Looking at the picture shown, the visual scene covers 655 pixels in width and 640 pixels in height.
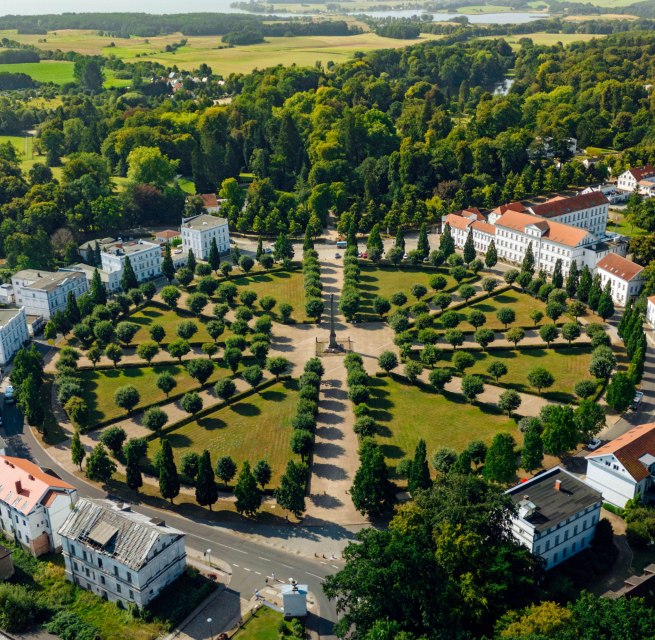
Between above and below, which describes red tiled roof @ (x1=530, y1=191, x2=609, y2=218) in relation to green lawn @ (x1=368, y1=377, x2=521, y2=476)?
above

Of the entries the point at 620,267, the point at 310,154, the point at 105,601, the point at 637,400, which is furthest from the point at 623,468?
the point at 310,154

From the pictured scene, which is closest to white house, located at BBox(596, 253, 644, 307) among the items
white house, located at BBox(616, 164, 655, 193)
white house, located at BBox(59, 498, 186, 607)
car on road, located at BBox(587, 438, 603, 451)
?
car on road, located at BBox(587, 438, 603, 451)

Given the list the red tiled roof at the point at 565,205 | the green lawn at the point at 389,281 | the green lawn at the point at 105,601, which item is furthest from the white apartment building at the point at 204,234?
the green lawn at the point at 105,601

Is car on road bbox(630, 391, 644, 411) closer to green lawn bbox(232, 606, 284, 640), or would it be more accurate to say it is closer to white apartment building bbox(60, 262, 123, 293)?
green lawn bbox(232, 606, 284, 640)

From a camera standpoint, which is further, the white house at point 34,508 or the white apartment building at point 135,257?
the white apartment building at point 135,257

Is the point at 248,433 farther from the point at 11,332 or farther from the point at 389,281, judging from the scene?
the point at 389,281

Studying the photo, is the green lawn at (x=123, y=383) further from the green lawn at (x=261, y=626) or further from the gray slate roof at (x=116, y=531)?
the green lawn at (x=261, y=626)

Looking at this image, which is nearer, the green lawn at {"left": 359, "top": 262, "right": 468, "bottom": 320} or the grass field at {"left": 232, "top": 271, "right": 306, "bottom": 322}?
the grass field at {"left": 232, "top": 271, "right": 306, "bottom": 322}
